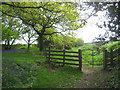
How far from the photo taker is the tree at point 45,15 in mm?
2107

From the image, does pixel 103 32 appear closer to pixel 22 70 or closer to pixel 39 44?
pixel 39 44

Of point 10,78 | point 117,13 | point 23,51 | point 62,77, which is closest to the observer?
point 117,13

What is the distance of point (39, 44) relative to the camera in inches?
82.7

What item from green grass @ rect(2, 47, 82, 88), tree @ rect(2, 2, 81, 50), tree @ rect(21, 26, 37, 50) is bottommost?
green grass @ rect(2, 47, 82, 88)

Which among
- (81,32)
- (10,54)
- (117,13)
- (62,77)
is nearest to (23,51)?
(10,54)

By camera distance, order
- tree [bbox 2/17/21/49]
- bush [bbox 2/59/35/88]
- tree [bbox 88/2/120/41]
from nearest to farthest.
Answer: tree [bbox 88/2/120/41] < bush [bbox 2/59/35/88] < tree [bbox 2/17/21/49]

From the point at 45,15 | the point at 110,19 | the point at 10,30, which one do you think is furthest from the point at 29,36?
the point at 110,19

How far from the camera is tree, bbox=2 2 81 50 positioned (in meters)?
2.11

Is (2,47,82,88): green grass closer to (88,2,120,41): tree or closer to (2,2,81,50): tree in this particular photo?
(2,2,81,50): tree

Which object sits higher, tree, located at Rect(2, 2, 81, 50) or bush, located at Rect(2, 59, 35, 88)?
tree, located at Rect(2, 2, 81, 50)

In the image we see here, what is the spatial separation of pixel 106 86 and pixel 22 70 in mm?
1571

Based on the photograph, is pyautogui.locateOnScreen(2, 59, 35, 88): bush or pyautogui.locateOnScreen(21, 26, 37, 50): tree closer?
pyautogui.locateOnScreen(2, 59, 35, 88): bush

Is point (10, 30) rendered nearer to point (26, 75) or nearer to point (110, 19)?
point (26, 75)

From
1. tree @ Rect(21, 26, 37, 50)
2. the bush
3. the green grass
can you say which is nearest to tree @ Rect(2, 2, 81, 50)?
tree @ Rect(21, 26, 37, 50)
